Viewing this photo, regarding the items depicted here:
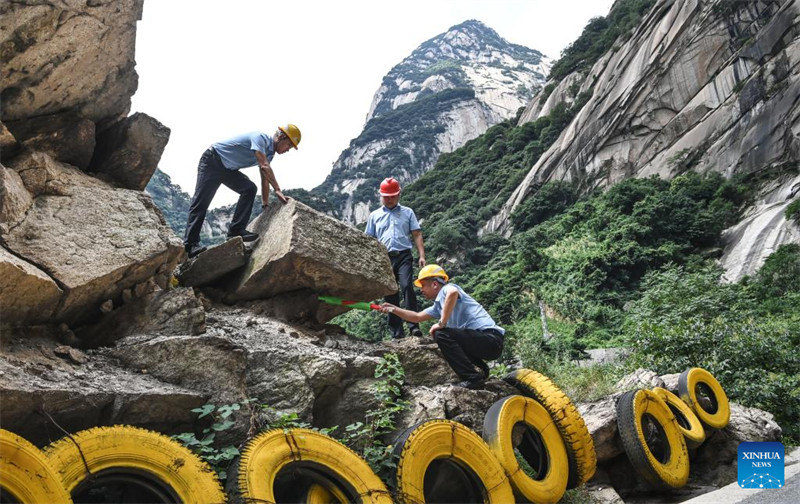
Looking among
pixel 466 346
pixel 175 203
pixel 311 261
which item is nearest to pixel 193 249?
pixel 311 261

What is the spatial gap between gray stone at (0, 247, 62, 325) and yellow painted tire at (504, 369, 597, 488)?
4293 mm

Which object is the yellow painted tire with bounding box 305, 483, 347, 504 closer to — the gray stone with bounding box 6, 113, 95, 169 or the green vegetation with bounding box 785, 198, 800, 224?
the gray stone with bounding box 6, 113, 95, 169

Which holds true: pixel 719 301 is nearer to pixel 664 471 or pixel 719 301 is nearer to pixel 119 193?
pixel 664 471

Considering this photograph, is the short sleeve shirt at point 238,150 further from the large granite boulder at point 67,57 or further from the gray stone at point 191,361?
the gray stone at point 191,361

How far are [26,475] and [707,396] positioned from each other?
6.99m

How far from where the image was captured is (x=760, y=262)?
63.5 ft

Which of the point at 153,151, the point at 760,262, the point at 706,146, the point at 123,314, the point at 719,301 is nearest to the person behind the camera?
the point at 123,314

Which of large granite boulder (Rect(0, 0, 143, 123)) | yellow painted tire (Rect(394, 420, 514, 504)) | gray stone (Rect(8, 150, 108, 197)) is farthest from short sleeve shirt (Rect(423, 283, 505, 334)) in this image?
large granite boulder (Rect(0, 0, 143, 123))

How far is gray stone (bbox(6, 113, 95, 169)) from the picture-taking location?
439cm

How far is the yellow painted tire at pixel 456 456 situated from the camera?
153 inches

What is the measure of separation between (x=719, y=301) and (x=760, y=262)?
8.42m

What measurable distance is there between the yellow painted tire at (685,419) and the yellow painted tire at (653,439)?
0.37 feet

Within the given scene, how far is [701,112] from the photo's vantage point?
28.6 meters

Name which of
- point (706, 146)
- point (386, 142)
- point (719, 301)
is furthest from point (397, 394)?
point (386, 142)
